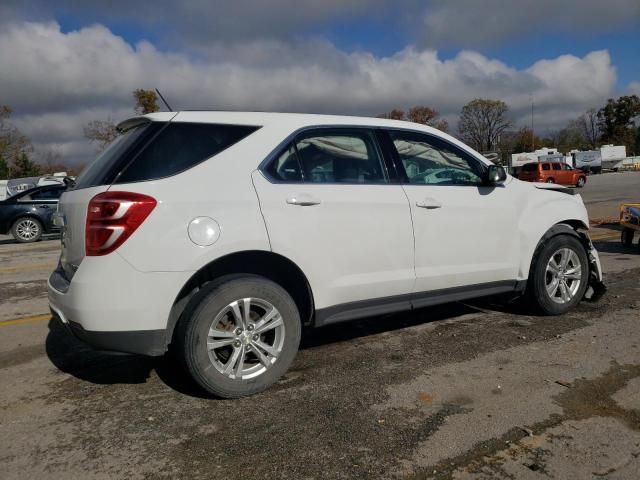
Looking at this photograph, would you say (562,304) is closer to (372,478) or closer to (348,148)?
(348,148)

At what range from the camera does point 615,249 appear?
9086 mm

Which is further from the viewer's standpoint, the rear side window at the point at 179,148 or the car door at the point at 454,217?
the car door at the point at 454,217

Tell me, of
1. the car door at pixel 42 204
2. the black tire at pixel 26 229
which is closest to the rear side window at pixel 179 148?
the car door at pixel 42 204

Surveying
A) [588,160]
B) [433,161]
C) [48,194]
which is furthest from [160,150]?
[588,160]

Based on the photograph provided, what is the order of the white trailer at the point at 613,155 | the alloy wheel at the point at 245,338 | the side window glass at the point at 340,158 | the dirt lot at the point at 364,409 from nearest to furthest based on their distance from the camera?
the dirt lot at the point at 364,409 → the alloy wheel at the point at 245,338 → the side window glass at the point at 340,158 → the white trailer at the point at 613,155

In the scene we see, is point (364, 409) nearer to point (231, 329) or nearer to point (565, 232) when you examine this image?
point (231, 329)

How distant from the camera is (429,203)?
13.6 feet

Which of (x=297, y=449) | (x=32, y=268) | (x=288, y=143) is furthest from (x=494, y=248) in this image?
(x=32, y=268)

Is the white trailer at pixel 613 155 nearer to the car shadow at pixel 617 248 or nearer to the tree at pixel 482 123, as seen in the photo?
the tree at pixel 482 123

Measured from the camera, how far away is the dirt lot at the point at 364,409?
8.86ft

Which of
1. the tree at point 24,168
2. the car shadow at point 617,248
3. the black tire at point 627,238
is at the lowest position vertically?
the car shadow at point 617,248

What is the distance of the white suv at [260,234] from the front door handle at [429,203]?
1 centimetres

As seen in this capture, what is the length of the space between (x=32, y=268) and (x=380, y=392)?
7.66m

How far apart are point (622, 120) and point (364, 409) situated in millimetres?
102672
